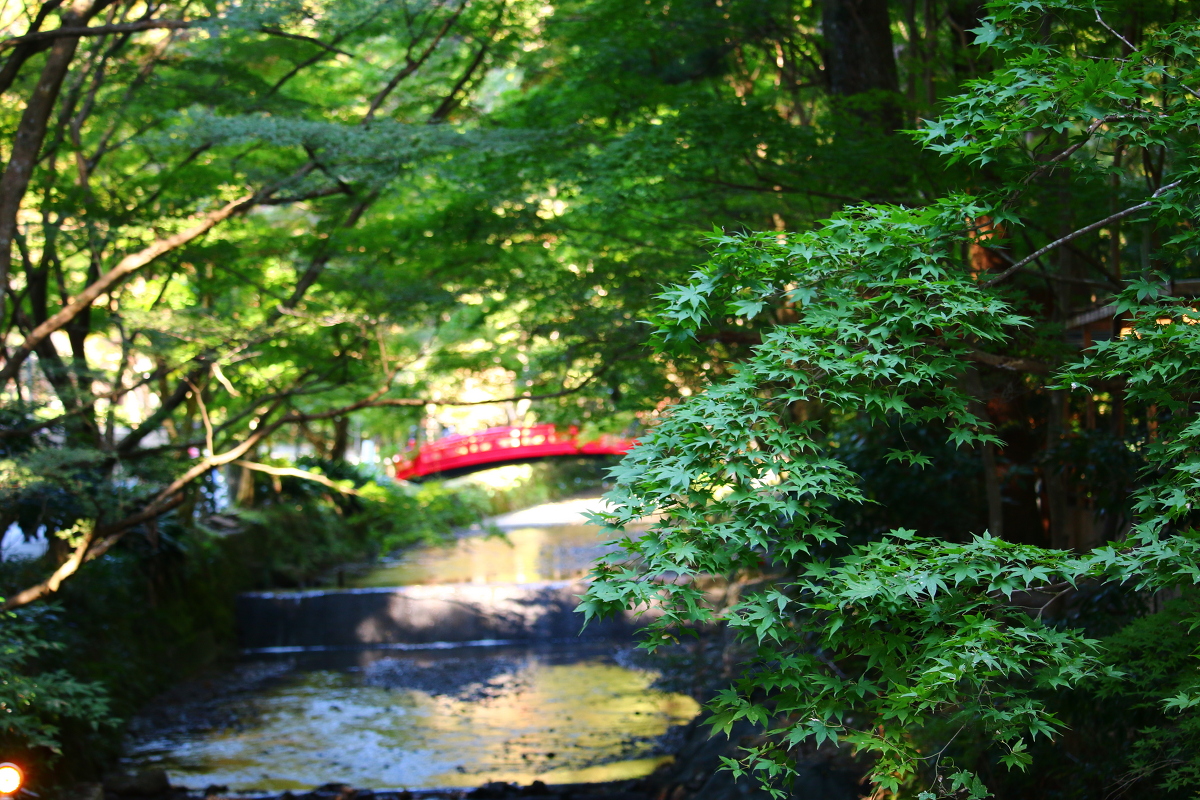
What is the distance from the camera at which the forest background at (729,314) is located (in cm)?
299

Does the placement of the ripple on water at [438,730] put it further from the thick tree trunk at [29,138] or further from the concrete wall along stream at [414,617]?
the thick tree trunk at [29,138]

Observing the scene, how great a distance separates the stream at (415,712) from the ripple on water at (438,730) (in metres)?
0.02

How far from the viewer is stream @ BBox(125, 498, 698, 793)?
8.23m

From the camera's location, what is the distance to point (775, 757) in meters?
3.02

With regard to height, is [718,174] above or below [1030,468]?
above

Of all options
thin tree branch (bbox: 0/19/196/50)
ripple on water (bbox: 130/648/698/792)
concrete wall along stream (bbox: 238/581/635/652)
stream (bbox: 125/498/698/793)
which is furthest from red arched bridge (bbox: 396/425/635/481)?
thin tree branch (bbox: 0/19/196/50)

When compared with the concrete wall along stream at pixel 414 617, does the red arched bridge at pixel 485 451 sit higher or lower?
higher

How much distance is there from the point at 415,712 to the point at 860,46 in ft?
25.6

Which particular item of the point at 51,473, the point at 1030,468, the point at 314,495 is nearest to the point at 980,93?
the point at 1030,468

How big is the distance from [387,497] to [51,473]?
9.54 feet

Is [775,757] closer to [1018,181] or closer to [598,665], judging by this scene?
[1018,181]

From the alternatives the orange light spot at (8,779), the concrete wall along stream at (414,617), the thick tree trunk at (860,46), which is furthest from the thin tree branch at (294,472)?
the concrete wall along stream at (414,617)

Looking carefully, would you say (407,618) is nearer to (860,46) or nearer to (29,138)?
(29,138)

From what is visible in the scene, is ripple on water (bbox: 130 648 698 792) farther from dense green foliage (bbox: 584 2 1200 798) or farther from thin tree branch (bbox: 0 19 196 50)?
thin tree branch (bbox: 0 19 196 50)
